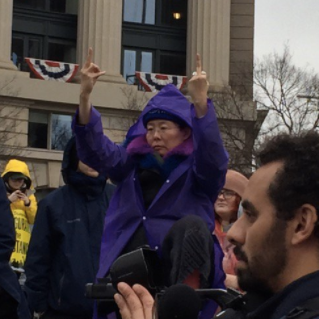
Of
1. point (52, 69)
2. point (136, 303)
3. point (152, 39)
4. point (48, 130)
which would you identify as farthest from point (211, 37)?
point (136, 303)

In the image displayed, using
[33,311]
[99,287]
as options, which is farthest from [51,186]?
[99,287]

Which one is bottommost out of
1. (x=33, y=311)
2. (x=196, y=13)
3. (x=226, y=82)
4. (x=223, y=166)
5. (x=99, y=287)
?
(x=33, y=311)

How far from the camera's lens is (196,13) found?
145 feet

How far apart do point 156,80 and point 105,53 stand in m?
2.17

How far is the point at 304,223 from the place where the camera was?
313 cm

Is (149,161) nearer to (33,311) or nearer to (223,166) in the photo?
(223,166)

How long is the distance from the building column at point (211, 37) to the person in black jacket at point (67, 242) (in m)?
35.0

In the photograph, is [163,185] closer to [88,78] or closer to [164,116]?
[164,116]

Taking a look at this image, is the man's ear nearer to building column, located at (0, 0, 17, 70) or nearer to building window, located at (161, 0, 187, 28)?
building column, located at (0, 0, 17, 70)

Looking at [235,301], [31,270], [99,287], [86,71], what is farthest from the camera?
[31,270]

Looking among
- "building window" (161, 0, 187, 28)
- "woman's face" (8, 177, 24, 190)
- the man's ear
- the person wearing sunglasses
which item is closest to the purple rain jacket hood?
the person wearing sunglasses

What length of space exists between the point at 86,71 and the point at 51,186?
33797mm

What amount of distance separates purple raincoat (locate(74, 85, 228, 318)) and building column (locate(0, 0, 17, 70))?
34.9 m

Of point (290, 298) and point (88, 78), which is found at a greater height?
point (88, 78)
